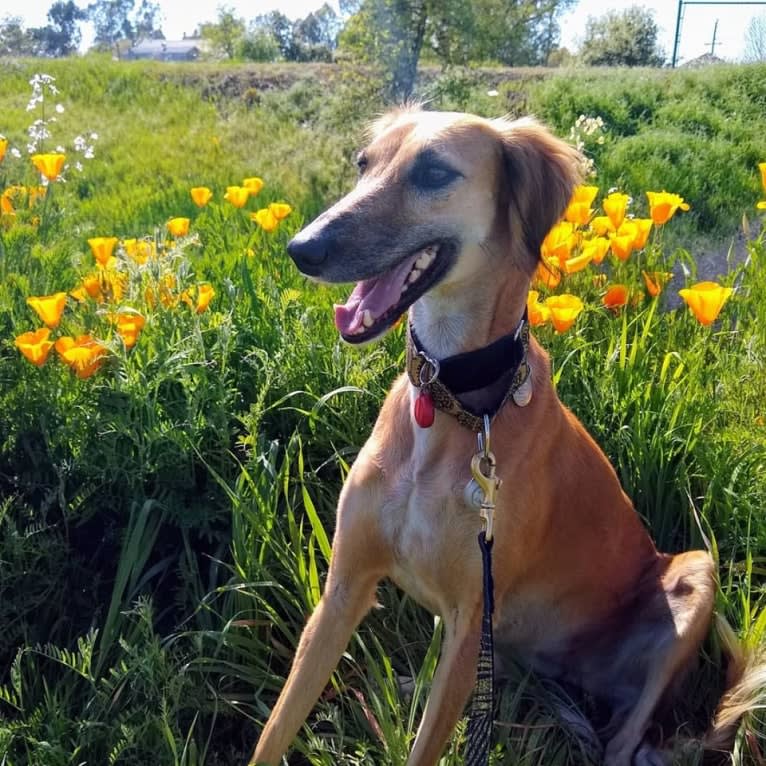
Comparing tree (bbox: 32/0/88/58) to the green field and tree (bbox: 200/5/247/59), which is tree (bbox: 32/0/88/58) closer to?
tree (bbox: 200/5/247/59)

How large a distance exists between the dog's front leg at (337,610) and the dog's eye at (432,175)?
703 mm

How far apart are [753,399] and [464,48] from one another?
23.0ft

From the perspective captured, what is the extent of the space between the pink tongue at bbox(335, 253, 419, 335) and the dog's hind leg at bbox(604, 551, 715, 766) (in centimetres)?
121

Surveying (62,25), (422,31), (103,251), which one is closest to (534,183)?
(103,251)

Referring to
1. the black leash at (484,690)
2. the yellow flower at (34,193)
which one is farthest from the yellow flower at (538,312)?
the yellow flower at (34,193)

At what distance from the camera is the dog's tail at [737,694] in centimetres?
213

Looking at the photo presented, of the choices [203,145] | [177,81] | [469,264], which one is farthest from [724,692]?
[177,81]

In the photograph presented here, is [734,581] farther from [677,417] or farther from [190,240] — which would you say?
[190,240]

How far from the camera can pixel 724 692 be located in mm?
2326

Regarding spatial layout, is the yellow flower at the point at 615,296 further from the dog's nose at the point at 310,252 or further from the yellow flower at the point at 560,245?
the dog's nose at the point at 310,252

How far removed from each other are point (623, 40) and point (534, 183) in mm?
19852

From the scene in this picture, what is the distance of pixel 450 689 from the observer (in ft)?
6.30

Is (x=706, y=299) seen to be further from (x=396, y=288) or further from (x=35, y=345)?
(x=35, y=345)

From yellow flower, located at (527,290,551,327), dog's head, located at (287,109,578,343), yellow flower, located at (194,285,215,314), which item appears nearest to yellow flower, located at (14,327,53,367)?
yellow flower, located at (194,285,215,314)
